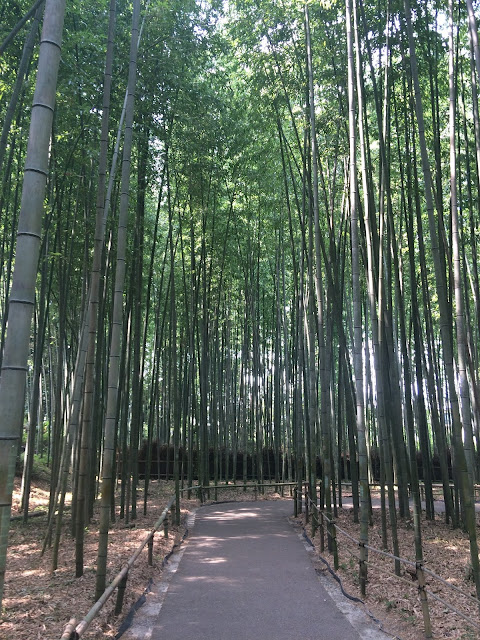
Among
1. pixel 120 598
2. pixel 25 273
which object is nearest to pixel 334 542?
pixel 120 598

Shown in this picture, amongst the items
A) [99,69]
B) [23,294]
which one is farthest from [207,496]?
[23,294]

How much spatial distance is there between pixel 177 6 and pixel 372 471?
1243 centimetres

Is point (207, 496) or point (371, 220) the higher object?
point (371, 220)

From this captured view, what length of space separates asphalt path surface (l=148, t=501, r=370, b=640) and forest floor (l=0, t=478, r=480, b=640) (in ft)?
0.79

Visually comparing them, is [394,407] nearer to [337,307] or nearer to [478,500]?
[337,307]

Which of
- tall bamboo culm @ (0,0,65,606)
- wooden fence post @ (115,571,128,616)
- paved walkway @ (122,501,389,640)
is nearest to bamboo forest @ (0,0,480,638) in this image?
wooden fence post @ (115,571,128,616)

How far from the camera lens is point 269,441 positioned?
1471 centimetres

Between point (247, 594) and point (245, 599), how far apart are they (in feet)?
0.40

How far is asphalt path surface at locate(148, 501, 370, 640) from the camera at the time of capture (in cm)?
312

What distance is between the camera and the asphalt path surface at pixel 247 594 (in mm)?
3115

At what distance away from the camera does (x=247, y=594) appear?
12.5 ft

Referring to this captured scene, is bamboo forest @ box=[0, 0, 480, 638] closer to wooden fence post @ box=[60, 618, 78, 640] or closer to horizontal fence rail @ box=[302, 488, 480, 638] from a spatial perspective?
horizontal fence rail @ box=[302, 488, 480, 638]

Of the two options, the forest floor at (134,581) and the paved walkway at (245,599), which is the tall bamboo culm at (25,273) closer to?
the forest floor at (134,581)

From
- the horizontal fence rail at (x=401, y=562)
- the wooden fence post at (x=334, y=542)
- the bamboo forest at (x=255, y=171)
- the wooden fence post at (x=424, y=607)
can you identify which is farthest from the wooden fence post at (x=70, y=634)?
the wooden fence post at (x=334, y=542)
